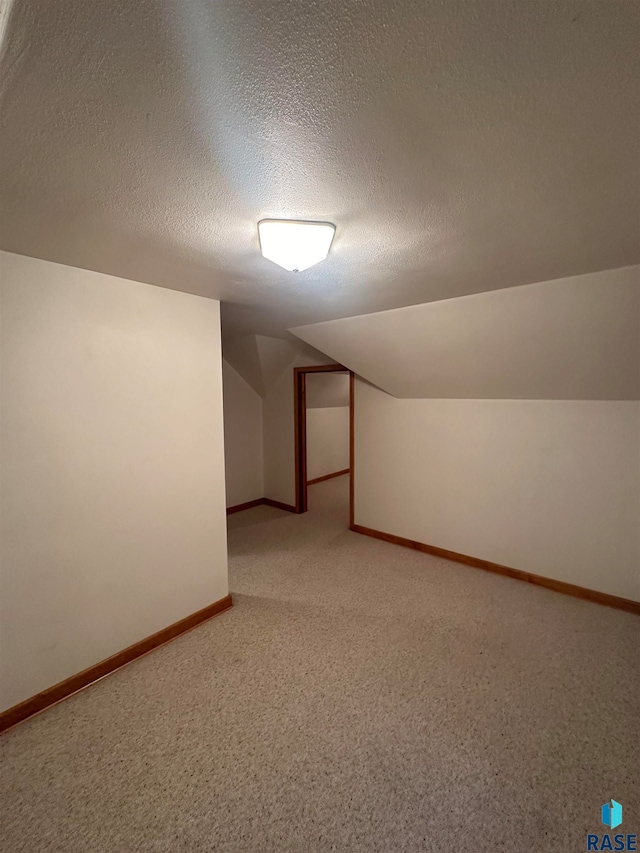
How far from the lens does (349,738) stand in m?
1.57

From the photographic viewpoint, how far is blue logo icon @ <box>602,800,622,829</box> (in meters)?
1.25

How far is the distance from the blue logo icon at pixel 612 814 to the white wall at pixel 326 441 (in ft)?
15.4

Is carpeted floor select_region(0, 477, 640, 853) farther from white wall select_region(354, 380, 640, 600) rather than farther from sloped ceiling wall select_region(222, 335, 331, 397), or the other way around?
sloped ceiling wall select_region(222, 335, 331, 397)

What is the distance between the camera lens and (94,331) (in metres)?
1.84

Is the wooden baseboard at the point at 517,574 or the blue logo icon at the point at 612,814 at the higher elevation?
the wooden baseboard at the point at 517,574

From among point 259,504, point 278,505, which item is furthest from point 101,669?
point 259,504

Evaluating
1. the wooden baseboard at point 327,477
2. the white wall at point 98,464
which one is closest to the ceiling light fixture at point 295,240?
the white wall at point 98,464

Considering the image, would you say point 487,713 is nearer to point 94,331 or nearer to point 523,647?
point 523,647

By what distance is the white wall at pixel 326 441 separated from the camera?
5832mm

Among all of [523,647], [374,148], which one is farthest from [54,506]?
[523,647]

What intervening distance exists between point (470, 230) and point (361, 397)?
2495mm

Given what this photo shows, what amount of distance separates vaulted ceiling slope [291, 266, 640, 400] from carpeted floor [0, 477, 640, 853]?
1601 millimetres

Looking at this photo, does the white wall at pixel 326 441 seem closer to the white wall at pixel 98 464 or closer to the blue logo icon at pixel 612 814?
the white wall at pixel 98 464

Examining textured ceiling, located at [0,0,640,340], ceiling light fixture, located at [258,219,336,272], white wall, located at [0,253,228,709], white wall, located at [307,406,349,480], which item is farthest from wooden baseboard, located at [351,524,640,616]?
ceiling light fixture, located at [258,219,336,272]
